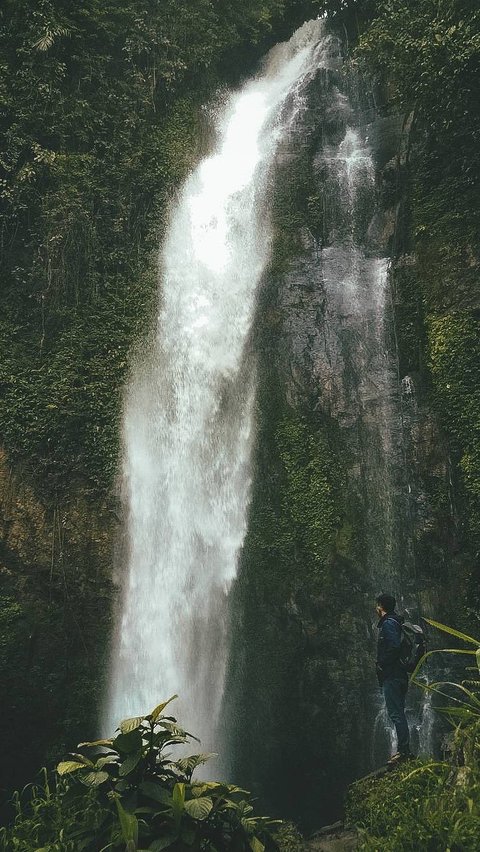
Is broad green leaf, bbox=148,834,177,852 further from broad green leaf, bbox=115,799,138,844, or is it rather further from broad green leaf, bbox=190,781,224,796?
broad green leaf, bbox=190,781,224,796

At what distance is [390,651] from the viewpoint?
17.2 feet

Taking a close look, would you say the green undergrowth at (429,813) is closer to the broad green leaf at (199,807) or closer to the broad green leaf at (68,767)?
the broad green leaf at (199,807)

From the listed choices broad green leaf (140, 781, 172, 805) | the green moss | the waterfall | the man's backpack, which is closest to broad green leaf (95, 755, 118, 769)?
broad green leaf (140, 781, 172, 805)

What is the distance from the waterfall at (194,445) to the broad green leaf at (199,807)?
5.10 meters

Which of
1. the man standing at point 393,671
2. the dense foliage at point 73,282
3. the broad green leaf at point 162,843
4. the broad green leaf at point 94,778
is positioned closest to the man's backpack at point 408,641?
the man standing at point 393,671

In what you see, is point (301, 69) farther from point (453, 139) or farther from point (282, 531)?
point (282, 531)

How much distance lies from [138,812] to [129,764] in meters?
0.26

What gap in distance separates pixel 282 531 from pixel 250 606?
124cm

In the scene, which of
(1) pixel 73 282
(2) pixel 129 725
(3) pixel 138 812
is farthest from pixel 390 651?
(1) pixel 73 282

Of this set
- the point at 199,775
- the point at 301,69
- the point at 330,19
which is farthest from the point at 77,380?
the point at 330,19

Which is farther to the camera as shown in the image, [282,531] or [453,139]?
[453,139]

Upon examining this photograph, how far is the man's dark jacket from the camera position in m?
5.24

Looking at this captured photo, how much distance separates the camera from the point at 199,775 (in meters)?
8.11

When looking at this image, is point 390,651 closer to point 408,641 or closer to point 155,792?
point 408,641
